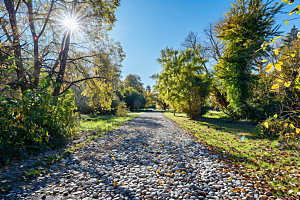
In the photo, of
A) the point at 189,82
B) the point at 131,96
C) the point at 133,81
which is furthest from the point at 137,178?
the point at 133,81

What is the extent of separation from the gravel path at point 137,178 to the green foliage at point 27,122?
47.6 inches

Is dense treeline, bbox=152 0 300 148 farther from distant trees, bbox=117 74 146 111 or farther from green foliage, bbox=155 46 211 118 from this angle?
distant trees, bbox=117 74 146 111

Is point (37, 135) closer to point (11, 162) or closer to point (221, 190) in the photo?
point (11, 162)

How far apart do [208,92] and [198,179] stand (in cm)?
1280

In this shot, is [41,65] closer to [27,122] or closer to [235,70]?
[27,122]

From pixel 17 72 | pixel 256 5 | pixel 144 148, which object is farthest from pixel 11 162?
pixel 256 5

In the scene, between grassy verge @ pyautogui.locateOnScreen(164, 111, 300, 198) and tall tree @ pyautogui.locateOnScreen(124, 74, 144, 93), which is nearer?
grassy verge @ pyautogui.locateOnScreen(164, 111, 300, 198)

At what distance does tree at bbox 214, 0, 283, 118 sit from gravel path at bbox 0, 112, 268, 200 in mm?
9910

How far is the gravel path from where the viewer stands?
257 centimetres

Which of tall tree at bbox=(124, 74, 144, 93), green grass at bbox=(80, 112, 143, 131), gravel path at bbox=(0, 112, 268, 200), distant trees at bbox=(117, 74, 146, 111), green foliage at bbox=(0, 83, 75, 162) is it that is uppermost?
tall tree at bbox=(124, 74, 144, 93)

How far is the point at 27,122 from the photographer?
394cm

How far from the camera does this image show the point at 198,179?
311 centimetres

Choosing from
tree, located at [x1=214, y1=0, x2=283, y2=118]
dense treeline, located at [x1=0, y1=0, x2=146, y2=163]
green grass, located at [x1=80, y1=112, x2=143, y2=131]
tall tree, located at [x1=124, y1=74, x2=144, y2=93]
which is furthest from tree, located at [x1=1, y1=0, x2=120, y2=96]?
tall tree, located at [x1=124, y1=74, x2=144, y2=93]

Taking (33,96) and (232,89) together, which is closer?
(33,96)
